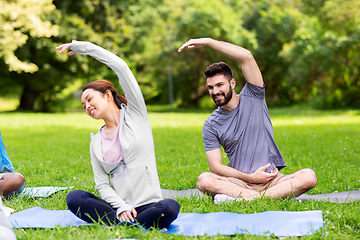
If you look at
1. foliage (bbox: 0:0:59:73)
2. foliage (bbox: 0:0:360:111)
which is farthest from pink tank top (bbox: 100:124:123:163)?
foliage (bbox: 0:0:360:111)

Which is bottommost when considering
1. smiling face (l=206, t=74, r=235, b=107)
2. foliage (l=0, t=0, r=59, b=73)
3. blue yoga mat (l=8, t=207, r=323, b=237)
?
blue yoga mat (l=8, t=207, r=323, b=237)

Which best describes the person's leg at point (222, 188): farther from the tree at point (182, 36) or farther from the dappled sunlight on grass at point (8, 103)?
the dappled sunlight on grass at point (8, 103)

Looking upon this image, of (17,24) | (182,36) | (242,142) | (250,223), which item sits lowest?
(250,223)

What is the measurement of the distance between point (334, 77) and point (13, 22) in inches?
636

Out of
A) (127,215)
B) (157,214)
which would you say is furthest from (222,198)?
(127,215)

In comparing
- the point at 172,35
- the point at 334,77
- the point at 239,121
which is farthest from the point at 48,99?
the point at 239,121

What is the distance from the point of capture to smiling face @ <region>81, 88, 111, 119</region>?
3.03m

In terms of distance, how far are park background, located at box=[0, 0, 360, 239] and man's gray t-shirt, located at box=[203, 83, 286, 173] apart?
1.62 feet

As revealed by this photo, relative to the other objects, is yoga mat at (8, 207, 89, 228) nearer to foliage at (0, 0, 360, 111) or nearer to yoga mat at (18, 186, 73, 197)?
yoga mat at (18, 186, 73, 197)

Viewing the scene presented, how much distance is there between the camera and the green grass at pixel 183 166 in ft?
10.0

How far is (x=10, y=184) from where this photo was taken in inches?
162

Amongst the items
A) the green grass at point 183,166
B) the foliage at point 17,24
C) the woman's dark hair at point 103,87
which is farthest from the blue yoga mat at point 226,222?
the foliage at point 17,24

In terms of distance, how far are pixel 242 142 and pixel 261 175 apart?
41 centimetres

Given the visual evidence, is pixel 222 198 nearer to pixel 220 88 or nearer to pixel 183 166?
pixel 220 88
